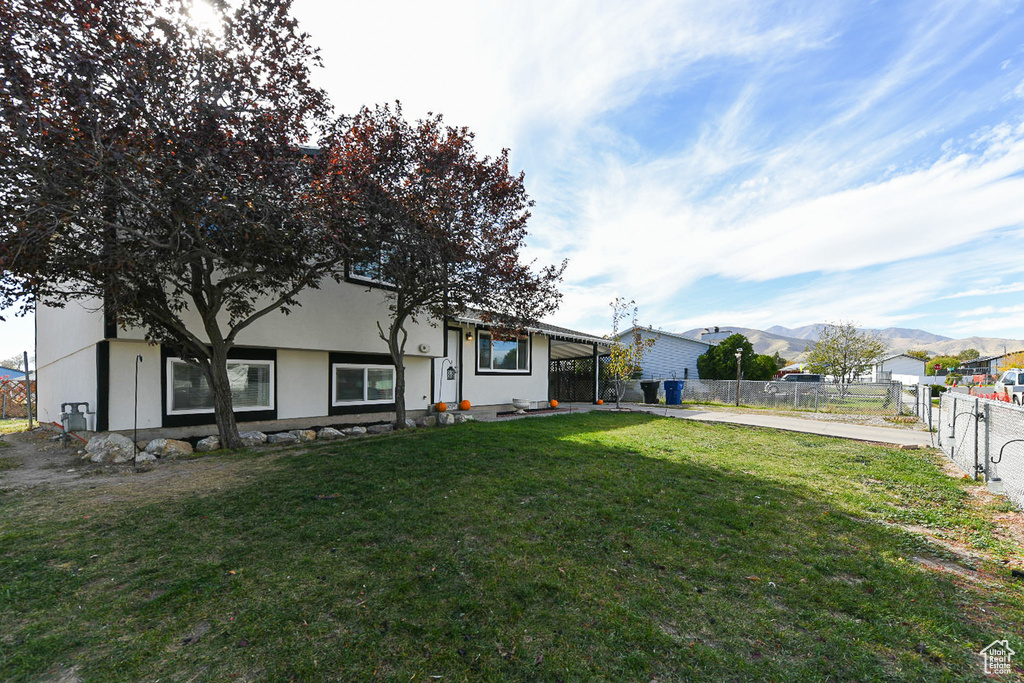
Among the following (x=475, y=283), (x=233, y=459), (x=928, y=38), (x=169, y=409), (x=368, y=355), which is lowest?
(x=233, y=459)

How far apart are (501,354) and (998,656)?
12767 mm

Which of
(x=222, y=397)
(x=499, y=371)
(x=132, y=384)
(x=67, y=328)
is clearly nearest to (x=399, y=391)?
(x=222, y=397)

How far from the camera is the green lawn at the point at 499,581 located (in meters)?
2.16

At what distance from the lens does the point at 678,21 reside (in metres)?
A: 7.62

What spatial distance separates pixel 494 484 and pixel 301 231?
15.3 ft

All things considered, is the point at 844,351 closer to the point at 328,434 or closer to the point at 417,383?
the point at 417,383

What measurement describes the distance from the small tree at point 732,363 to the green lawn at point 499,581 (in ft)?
70.7

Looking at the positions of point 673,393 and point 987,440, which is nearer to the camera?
point 987,440

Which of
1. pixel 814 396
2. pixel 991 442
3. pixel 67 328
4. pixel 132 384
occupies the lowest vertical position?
pixel 814 396

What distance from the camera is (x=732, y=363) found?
2581 centimetres

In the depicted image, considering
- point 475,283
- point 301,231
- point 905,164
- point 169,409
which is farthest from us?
point 905,164

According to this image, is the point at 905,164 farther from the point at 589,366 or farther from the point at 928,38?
the point at 589,366

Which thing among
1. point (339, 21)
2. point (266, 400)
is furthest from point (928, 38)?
point (266, 400)

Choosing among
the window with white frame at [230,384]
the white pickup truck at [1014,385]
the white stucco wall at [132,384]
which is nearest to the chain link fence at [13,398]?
the white stucco wall at [132,384]
